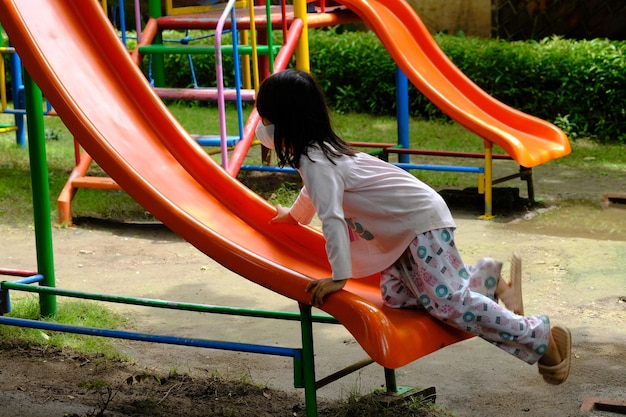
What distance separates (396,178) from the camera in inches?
136

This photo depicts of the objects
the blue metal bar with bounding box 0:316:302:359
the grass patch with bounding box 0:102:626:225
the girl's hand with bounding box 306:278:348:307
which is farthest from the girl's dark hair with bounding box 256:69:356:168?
the grass patch with bounding box 0:102:626:225

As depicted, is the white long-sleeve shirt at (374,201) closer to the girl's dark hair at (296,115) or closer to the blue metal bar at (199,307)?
the girl's dark hair at (296,115)

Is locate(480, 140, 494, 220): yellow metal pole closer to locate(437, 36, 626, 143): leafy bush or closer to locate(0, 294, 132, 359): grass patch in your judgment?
locate(0, 294, 132, 359): grass patch

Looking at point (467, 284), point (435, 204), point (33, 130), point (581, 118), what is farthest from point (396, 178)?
point (581, 118)

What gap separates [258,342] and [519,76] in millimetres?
6955

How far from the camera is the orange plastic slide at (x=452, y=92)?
711 cm

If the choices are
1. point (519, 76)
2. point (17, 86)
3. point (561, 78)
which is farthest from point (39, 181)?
point (519, 76)

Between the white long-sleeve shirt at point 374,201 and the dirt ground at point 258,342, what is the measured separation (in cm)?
73

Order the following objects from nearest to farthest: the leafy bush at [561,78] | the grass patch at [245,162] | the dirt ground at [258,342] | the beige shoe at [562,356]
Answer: the beige shoe at [562,356] < the dirt ground at [258,342] < the grass patch at [245,162] < the leafy bush at [561,78]

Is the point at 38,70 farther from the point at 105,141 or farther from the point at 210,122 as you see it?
the point at 210,122

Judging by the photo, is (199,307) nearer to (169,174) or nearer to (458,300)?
(169,174)

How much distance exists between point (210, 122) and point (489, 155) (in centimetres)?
450

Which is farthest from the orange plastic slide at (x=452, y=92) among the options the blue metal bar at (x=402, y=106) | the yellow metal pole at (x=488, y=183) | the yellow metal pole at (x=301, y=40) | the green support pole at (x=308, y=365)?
the green support pole at (x=308, y=365)

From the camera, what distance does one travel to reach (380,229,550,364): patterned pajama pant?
131 inches
